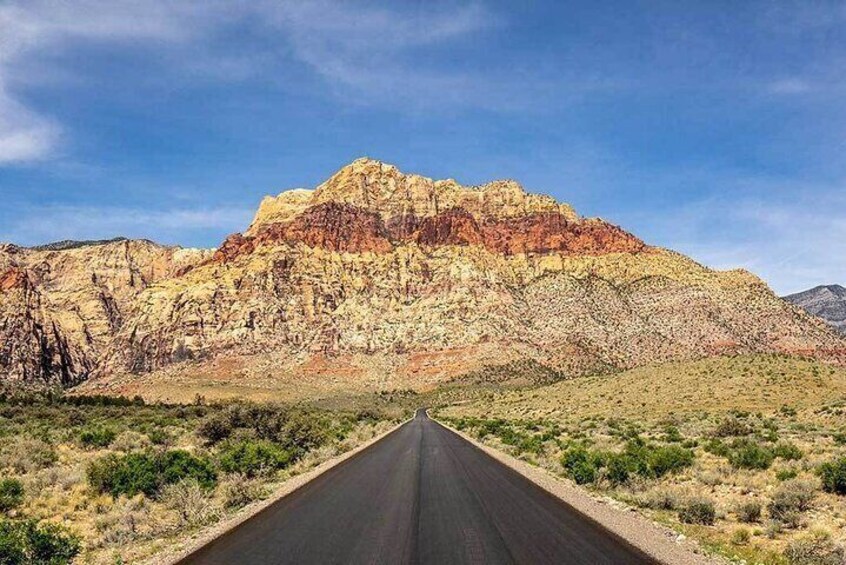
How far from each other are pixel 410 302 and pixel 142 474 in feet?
435

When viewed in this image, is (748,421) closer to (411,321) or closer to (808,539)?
(808,539)

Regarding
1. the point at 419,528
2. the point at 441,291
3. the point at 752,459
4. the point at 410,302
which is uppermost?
the point at 441,291

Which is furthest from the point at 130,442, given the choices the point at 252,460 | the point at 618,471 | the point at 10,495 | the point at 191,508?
the point at 618,471

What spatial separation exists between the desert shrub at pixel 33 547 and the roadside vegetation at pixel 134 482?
0.06 feet

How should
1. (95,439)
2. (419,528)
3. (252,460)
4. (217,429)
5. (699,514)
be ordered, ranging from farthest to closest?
(217,429)
(95,439)
(252,460)
(699,514)
(419,528)

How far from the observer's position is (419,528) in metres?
11.8

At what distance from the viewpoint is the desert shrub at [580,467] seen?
19594 mm

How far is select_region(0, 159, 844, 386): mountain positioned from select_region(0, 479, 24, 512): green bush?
105636 mm

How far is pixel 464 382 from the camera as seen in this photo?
390 ft

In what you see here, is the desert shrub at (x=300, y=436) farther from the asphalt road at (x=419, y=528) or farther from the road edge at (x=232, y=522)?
the asphalt road at (x=419, y=528)

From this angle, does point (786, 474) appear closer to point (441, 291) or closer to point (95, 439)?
point (95, 439)

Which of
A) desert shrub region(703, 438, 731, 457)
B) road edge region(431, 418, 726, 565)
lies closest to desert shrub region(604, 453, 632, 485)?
road edge region(431, 418, 726, 565)

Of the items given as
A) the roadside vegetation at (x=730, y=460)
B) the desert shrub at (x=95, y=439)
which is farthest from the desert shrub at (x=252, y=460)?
the desert shrub at (x=95, y=439)

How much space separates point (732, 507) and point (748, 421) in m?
27.0
